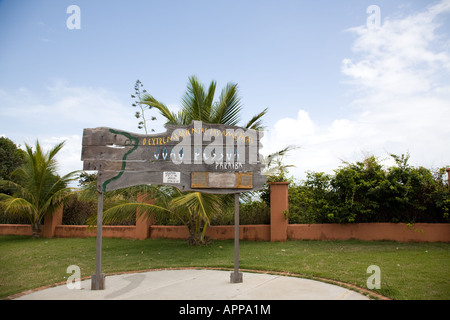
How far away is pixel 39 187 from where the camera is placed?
14.0 meters

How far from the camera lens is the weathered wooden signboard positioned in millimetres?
6363

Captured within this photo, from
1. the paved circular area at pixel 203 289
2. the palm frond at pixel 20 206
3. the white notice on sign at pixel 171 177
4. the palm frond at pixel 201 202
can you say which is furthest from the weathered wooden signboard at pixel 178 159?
the palm frond at pixel 20 206

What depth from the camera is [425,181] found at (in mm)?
10812

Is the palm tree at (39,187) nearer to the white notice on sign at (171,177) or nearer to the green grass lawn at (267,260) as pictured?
the green grass lawn at (267,260)

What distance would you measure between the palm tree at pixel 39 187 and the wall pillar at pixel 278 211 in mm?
8375

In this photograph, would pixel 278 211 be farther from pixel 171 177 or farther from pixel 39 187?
pixel 39 187

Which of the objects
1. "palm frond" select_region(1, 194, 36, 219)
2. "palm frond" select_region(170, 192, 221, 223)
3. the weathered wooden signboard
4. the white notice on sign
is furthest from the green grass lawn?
the white notice on sign

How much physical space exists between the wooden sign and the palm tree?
8912mm

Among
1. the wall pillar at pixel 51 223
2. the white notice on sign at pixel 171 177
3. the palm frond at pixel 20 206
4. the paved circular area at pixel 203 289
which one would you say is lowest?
the paved circular area at pixel 203 289

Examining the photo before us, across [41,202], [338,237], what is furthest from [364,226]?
[41,202]

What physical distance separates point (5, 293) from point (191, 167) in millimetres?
3664

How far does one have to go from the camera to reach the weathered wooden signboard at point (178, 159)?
6.36 meters
